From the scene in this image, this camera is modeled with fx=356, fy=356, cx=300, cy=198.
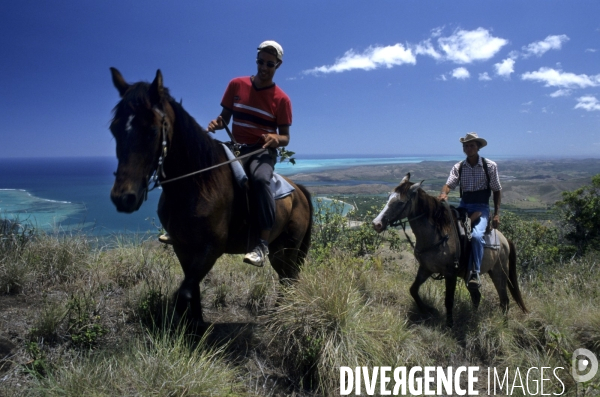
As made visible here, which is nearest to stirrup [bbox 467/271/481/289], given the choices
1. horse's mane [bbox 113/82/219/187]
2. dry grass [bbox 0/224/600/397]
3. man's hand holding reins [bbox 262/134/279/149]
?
dry grass [bbox 0/224/600/397]

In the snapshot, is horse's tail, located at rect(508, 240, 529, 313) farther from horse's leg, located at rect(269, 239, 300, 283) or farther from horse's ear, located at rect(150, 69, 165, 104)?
horse's ear, located at rect(150, 69, 165, 104)

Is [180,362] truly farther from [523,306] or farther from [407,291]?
[523,306]

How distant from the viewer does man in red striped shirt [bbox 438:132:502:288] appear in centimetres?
503

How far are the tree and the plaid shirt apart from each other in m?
11.9

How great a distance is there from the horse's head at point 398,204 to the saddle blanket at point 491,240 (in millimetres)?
1322

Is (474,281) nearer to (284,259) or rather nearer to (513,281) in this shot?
(513,281)

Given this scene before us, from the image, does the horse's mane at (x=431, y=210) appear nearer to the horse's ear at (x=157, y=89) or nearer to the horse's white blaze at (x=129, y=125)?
the horse's ear at (x=157, y=89)

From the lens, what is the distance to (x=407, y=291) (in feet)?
19.6

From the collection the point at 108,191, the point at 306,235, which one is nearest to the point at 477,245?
the point at 306,235

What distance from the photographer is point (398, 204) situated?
16.0ft

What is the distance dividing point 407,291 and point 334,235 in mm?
3992

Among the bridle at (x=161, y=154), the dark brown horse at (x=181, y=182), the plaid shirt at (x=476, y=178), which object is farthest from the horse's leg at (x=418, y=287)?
the bridle at (x=161, y=154)

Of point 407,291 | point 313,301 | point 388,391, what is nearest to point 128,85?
point 313,301

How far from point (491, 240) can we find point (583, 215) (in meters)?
12.6
